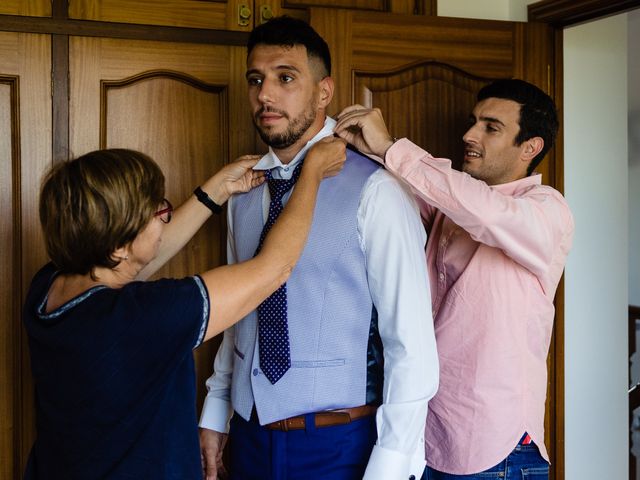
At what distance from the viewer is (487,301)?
1.82 meters

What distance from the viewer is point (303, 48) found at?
1784 mm

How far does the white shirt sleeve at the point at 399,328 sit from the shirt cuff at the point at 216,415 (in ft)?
1.69

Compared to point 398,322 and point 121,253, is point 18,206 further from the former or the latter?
point 398,322

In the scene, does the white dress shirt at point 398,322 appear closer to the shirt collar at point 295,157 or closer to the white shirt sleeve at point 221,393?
the shirt collar at point 295,157

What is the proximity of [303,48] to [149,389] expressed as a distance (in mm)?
907

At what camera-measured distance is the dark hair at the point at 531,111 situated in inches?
77.7

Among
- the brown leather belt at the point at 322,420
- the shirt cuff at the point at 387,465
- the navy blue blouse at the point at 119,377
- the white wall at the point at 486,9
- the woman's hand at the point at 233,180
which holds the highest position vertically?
the white wall at the point at 486,9

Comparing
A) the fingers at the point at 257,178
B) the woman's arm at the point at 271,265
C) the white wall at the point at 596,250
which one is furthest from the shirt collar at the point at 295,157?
the white wall at the point at 596,250

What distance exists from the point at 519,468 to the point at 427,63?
1.25m

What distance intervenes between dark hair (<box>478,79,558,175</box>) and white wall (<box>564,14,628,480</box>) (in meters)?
0.66

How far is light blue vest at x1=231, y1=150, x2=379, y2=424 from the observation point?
1.65m

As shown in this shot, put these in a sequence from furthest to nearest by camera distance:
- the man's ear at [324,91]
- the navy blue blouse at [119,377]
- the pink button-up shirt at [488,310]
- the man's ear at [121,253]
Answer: the man's ear at [324,91]
the pink button-up shirt at [488,310]
the man's ear at [121,253]
the navy blue blouse at [119,377]

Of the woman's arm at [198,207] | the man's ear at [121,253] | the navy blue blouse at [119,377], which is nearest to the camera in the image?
the navy blue blouse at [119,377]

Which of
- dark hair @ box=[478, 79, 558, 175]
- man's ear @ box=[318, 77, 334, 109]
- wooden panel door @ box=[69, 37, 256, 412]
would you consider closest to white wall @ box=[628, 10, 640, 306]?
dark hair @ box=[478, 79, 558, 175]
